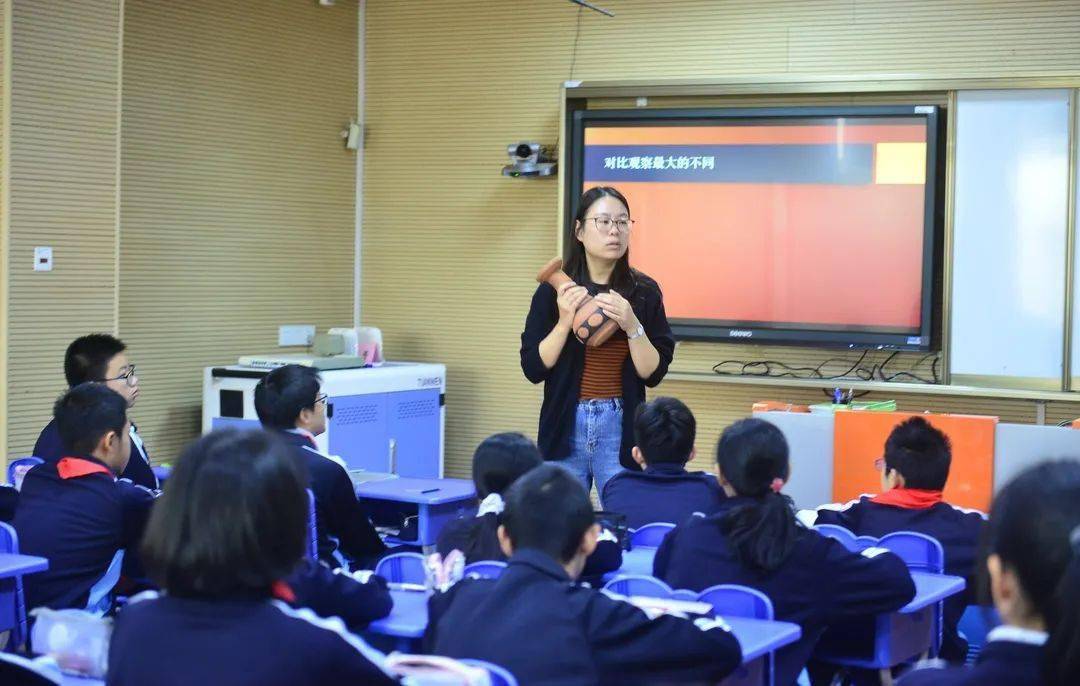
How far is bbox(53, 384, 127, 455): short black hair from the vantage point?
3.59m

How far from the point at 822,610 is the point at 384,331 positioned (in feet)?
17.1

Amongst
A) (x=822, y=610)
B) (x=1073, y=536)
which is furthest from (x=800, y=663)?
(x=1073, y=536)

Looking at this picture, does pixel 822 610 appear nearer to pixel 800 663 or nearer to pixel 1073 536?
pixel 800 663

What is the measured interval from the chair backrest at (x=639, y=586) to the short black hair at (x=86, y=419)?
1553 mm

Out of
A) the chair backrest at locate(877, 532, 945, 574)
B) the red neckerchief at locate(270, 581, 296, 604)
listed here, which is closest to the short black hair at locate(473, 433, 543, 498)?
the chair backrest at locate(877, 532, 945, 574)

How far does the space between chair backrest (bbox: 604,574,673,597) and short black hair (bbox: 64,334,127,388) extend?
261cm

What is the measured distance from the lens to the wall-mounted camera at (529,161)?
7117 millimetres

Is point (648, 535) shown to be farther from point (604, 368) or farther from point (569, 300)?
point (569, 300)

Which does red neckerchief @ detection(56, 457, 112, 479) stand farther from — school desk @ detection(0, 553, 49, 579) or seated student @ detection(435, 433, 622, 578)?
seated student @ detection(435, 433, 622, 578)

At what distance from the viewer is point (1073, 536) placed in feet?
4.69

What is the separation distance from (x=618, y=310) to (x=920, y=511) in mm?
1060

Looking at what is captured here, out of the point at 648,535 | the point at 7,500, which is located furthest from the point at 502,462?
the point at 7,500

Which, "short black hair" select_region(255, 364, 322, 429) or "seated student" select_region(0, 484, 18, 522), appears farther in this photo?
"short black hair" select_region(255, 364, 322, 429)

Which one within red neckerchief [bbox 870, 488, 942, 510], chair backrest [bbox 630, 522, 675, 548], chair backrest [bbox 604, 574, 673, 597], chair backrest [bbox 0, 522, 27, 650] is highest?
red neckerchief [bbox 870, 488, 942, 510]
